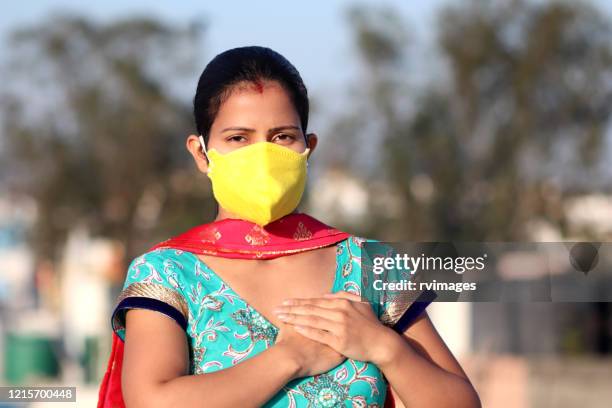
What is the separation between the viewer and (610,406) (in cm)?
1355

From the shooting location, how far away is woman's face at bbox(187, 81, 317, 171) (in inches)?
92.6

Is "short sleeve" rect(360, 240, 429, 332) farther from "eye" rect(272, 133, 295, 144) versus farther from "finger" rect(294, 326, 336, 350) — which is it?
"eye" rect(272, 133, 295, 144)

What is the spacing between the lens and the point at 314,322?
219cm

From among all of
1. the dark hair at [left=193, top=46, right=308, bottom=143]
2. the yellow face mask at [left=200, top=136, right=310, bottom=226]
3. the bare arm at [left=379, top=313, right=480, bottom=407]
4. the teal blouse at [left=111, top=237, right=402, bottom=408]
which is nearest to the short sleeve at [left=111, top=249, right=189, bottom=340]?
the teal blouse at [left=111, top=237, right=402, bottom=408]

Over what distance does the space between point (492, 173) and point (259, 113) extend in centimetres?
1714

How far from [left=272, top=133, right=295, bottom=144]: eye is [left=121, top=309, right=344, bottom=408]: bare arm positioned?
417 millimetres

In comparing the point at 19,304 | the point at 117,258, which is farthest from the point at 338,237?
the point at 19,304

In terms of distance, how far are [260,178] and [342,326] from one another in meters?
0.37

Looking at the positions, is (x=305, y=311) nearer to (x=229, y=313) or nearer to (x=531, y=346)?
(x=229, y=313)

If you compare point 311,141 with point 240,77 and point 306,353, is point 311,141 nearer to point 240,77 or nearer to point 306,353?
point 240,77

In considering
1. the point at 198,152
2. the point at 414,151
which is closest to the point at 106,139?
the point at 414,151

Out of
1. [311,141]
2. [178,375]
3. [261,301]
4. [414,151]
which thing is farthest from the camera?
[414,151]

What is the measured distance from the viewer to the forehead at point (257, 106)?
235 centimetres

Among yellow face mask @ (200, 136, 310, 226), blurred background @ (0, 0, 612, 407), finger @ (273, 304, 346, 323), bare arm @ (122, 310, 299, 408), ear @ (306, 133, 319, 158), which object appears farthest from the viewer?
blurred background @ (0, 0, 612, 407)
